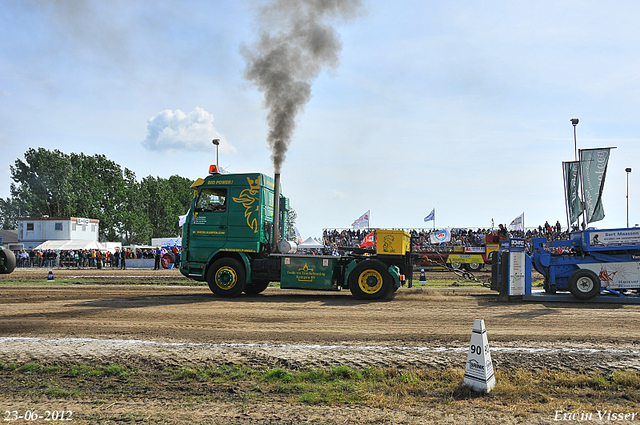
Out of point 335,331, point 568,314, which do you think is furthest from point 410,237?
point 335,331

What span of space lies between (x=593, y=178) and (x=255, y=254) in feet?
66.4

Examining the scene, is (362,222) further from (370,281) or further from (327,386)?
(327,386)

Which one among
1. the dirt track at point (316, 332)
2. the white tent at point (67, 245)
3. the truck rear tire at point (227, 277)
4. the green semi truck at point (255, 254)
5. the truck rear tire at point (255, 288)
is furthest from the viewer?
the white tent at point (67, 245)

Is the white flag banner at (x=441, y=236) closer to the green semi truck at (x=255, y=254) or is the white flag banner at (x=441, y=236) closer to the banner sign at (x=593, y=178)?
the banner sign at (x=593, y=178)

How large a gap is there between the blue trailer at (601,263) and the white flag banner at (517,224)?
79.1 ft

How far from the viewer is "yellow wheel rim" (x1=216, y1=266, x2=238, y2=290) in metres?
13.0

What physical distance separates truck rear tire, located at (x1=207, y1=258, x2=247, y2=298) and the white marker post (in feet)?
28.5

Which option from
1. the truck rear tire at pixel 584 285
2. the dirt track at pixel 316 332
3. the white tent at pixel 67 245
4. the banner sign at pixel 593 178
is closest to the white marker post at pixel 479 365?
the dirt track at pixel 316 332

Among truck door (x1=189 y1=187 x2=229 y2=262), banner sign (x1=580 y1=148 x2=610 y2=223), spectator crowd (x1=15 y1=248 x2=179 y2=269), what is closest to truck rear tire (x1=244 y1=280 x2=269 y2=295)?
truck door (x1=189 y1=187 x2=229 y2=262)

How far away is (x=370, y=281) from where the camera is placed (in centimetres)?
1270

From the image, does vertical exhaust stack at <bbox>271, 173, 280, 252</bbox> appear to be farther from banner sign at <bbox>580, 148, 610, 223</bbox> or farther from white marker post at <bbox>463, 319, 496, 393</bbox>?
banner sign at <bbox>580, 148, 610, 223</bbox>

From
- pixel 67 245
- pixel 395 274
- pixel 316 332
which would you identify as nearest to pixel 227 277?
pixel 395 274

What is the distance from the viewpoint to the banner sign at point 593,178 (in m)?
24.2

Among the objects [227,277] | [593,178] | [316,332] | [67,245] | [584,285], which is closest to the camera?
[316,332]
